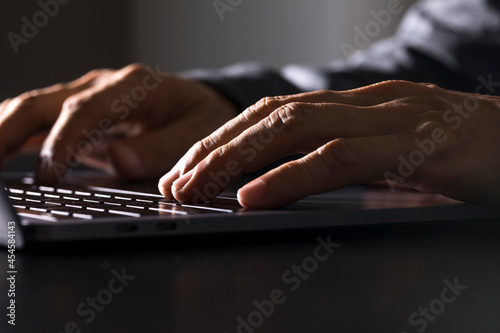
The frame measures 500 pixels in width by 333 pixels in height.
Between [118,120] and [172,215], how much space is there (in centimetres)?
53

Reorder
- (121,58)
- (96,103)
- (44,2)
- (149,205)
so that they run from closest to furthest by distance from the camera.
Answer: (149,205) < (96,103) < (44,2) < (121,58)

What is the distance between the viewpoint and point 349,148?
50 centimetres

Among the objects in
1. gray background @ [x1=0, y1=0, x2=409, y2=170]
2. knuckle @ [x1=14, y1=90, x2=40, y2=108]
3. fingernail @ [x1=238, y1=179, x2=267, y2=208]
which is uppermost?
fingernail @ [x1=238, y1=179, x2=267, y2=208]

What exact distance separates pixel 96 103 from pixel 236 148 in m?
0.41

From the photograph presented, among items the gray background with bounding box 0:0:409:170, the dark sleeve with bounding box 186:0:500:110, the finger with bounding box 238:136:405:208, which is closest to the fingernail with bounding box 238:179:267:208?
the finger with bounding box 238:136:405:208

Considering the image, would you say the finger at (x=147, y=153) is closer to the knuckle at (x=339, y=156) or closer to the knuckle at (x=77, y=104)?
the knuckle at (x=77, y=104)

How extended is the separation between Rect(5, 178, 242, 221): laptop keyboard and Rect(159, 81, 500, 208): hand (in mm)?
21

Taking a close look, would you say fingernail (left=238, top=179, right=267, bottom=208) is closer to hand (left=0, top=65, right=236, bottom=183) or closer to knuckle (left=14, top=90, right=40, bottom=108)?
hand (left=0, top=65, right=236, bottom=183)

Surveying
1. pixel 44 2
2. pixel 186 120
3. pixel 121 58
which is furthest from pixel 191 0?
pixel 186 120

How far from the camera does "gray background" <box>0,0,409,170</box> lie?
2379 mm

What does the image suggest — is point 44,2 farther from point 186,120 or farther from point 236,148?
point 236,148

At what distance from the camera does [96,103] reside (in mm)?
864

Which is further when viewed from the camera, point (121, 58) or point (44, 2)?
point (121, 58)

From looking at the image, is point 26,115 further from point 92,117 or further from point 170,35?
point 170,35
